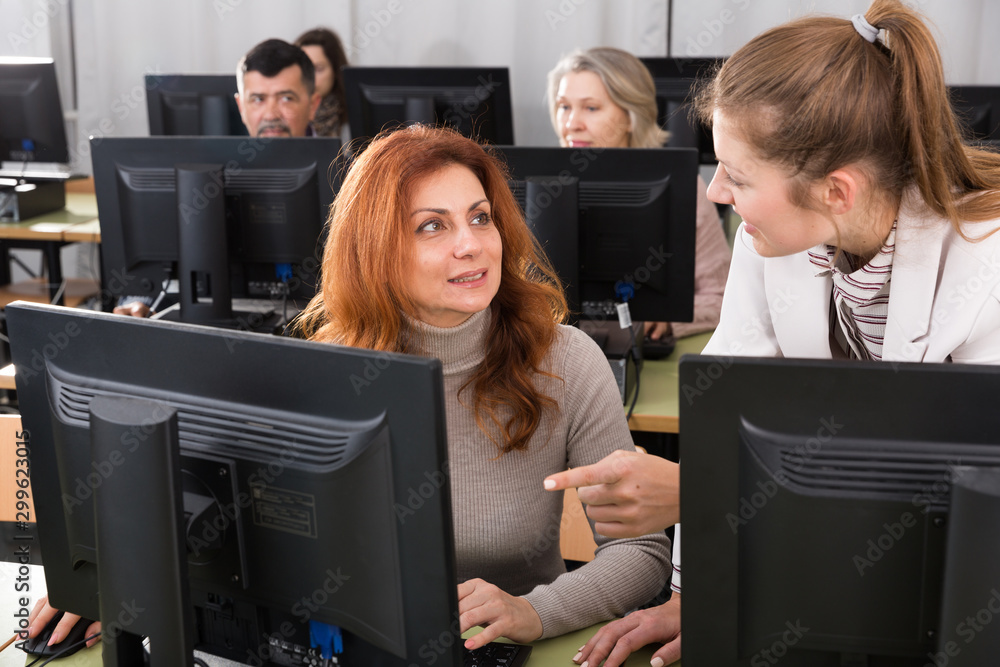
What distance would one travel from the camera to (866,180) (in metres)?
1.09

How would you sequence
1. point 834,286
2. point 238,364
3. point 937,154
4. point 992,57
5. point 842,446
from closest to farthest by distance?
1. point 842,446
2. point 238,364
3. point 937,154
4. point 834,286
5. point 992,57

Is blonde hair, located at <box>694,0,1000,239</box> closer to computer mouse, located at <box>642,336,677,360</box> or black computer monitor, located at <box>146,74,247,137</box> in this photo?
computer mouse, located at <box>642,336,677,360</box>

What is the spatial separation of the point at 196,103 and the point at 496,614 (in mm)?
3012

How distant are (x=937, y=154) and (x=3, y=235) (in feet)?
11.3

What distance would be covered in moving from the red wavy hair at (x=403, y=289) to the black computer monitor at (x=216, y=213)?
2.38ft

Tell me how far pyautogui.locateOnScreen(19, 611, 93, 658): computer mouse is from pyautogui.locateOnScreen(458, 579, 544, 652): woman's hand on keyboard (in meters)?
0.46

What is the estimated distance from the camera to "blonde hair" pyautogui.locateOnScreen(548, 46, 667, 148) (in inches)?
113

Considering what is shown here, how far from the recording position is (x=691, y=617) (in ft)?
2.68

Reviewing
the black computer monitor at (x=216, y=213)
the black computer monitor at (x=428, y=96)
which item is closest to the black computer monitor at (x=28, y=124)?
the black computer monitor at (x=428, y=96)

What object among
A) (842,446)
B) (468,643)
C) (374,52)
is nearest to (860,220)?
(842,446)

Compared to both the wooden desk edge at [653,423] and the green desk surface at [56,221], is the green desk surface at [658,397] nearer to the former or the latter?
the wooden desk edge at [653,423]

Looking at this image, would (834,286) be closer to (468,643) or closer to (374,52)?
(468,643)

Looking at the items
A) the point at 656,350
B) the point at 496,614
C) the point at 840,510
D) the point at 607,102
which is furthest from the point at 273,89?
the point at 840,510

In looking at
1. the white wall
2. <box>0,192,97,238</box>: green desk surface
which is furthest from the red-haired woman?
the white wall
